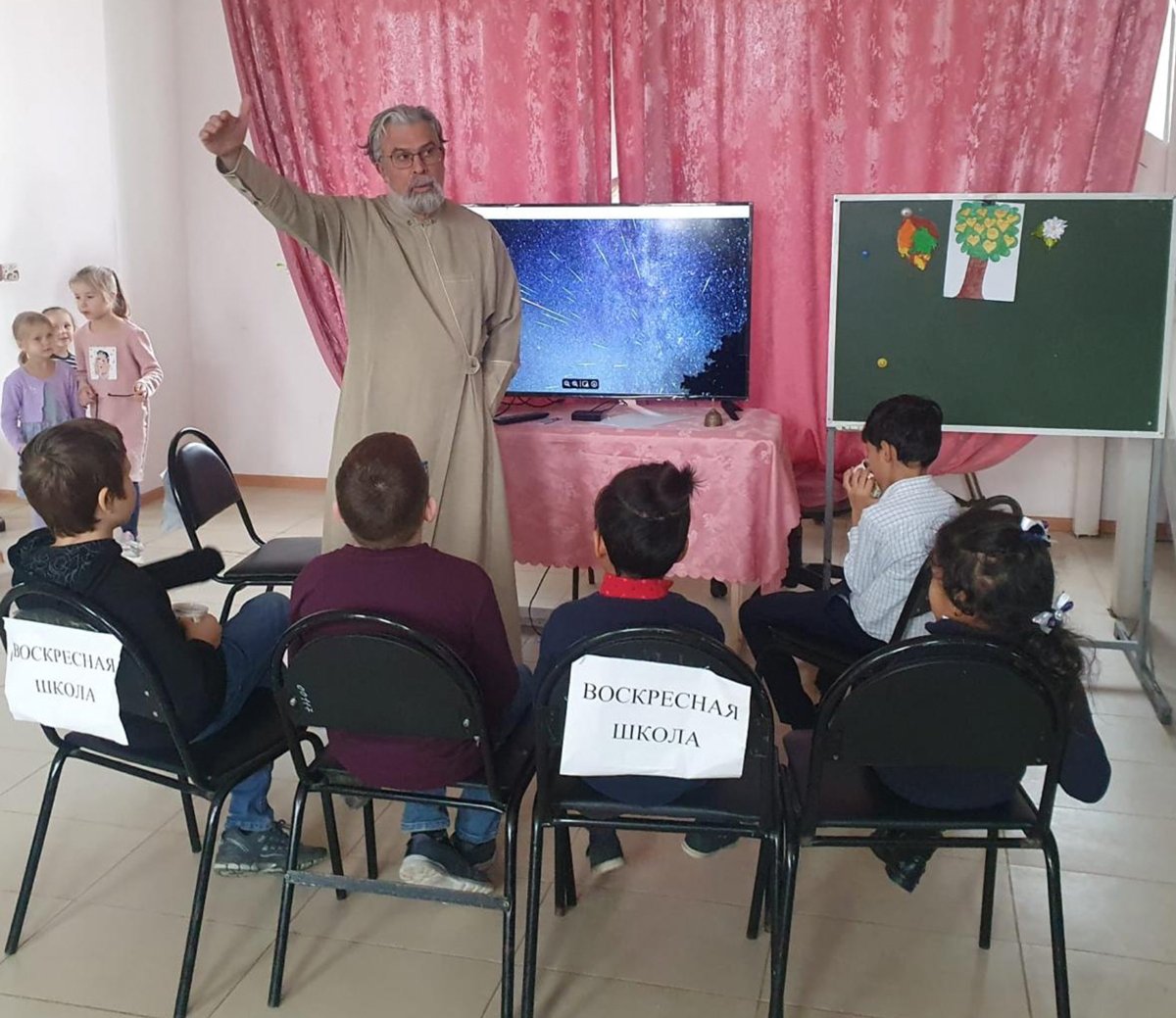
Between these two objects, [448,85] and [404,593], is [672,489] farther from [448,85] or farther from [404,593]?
[448,85]

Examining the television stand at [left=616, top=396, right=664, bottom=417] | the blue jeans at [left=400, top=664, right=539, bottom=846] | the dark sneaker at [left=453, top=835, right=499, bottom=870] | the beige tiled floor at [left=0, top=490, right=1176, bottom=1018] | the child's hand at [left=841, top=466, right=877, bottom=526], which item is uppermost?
the television stand at [left=616, top=396, right=664, bottom=417]

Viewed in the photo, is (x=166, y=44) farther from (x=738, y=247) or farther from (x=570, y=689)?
(x=570, y=689)

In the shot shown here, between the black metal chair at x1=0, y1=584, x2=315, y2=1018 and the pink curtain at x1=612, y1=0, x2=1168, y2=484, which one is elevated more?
the pink curtain at x1=612, y1=0, x2=1168, y2=484

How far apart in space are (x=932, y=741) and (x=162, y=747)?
1.19 metres

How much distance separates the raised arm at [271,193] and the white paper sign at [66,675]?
982 mm

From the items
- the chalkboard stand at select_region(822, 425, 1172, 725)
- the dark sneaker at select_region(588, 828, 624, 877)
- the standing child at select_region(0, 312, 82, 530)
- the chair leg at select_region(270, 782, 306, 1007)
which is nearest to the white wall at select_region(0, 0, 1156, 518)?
the standing child at select_region(0, 312, 82, 530)

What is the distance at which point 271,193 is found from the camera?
237 cm

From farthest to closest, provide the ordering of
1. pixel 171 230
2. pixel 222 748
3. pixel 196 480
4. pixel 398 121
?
1. pixel 171 230
2. pixel 196 480
3. pixel 398 121
4. pixel 222 748

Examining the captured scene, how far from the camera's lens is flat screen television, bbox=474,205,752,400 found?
351cm

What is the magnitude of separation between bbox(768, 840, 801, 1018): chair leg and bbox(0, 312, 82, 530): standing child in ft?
10.5

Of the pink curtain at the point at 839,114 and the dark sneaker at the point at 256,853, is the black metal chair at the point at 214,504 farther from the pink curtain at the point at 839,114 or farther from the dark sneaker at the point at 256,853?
the pink curtain at the point at 839,114

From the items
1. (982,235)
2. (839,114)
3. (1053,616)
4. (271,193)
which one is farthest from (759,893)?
(839,114)

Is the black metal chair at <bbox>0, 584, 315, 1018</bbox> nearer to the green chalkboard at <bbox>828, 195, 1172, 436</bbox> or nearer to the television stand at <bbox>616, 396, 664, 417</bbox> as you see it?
the television stand at <bbox>616, 396, 664, 417</bbox>

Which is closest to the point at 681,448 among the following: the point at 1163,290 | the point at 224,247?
the point at 1163,290
